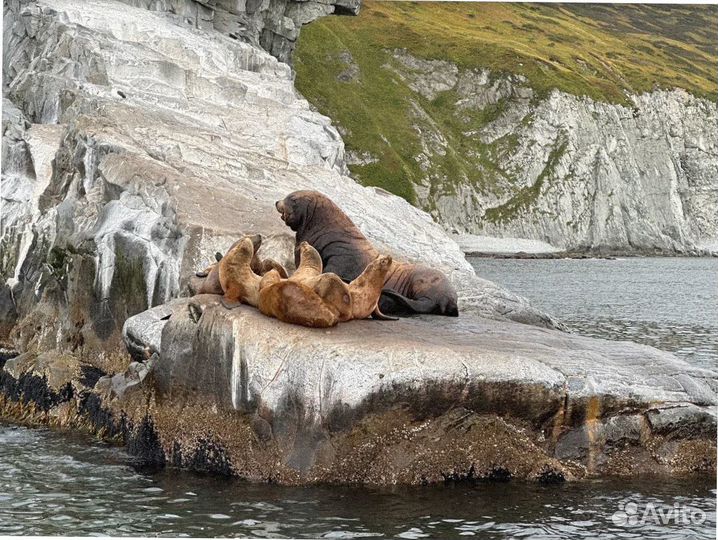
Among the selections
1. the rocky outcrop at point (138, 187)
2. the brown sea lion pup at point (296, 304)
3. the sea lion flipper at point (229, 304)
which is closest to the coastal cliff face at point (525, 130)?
the rocky outcrop at point (138, 187)

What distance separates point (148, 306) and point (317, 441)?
23.0 ft

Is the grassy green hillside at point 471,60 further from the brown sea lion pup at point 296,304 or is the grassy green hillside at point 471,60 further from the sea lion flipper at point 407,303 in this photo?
the brown sea lion pup at point 296,304

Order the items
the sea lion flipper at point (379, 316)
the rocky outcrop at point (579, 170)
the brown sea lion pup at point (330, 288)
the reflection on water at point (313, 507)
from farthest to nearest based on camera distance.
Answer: the rocky outcrop at point (579, 170) < the sea lion flipper at point (379, 316) < the brown sea lion pup at point (330, 288) < the reflection on water at point (313, 507)

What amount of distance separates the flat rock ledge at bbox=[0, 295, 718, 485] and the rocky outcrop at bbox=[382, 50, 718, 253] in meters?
113

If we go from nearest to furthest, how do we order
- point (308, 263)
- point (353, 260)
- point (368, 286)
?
point (368, 286) < point (308, 263) < point (353, 260)

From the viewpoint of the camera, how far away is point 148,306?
70.1 ft

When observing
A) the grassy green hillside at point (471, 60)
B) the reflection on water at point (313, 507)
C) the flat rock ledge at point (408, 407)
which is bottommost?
the reflection on water at point (313, 507)

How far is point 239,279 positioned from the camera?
17.7 metres

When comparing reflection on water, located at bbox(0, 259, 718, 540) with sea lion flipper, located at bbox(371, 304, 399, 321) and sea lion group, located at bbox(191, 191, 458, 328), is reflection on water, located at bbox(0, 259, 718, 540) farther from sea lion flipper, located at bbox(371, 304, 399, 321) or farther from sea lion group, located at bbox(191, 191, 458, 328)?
sea lion flipper, located at bbox(371, 304, 399, 321)

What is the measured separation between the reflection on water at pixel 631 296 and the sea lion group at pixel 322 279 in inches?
449

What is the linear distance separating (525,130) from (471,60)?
589 inches

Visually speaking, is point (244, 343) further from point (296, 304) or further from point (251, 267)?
point (251, 267)

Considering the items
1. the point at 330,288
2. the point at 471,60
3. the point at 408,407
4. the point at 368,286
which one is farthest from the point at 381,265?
the point at 471,60

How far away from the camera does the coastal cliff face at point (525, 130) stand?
13088 centimetres
